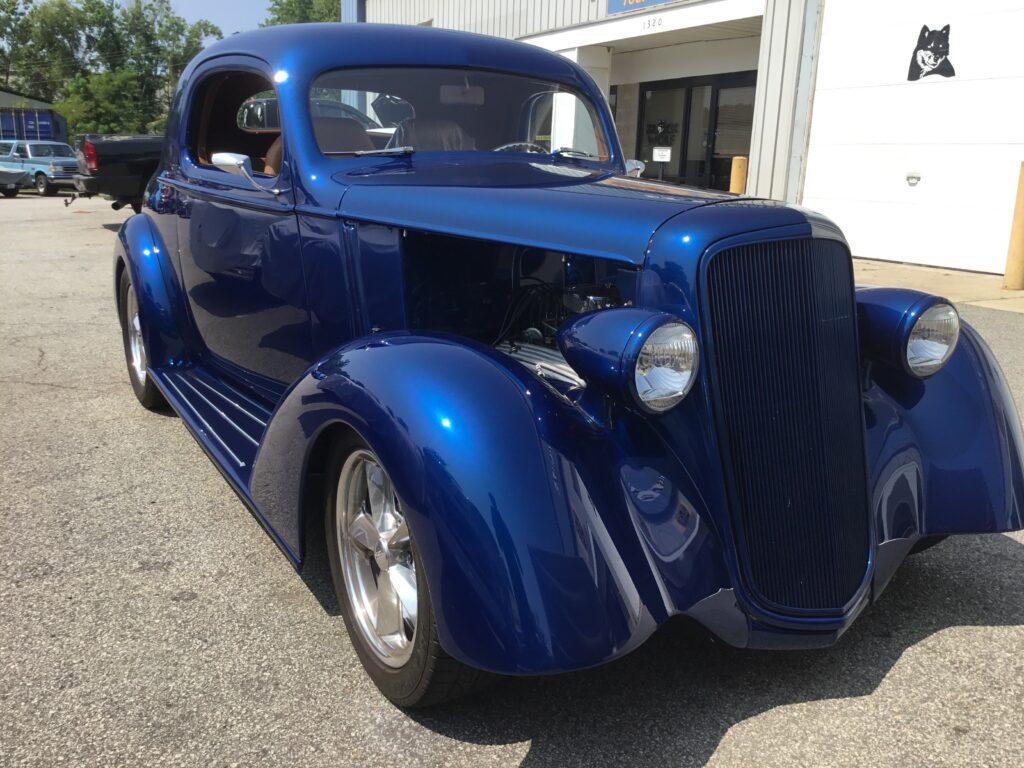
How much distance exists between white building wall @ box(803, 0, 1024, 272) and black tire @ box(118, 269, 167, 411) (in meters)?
8.32

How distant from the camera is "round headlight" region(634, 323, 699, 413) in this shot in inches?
71.4

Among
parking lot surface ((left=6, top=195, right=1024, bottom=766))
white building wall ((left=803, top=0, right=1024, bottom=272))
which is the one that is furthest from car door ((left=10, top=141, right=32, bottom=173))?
parking lot surface ((left=6, top=195, right=1024, bottom=766))

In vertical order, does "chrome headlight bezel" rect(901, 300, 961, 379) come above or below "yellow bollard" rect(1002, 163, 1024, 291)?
above

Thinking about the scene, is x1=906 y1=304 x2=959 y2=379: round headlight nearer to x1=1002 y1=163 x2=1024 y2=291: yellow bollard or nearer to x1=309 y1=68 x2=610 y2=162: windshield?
x1=309 y1=68 x2=610 y2=162: windshield

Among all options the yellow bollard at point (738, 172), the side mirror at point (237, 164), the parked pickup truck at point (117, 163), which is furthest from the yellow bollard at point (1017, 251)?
the parked pickup truck at point (117, 163)

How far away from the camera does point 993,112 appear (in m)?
8.58

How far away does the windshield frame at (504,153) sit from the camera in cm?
294

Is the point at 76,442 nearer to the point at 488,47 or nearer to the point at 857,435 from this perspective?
the point at 488,47

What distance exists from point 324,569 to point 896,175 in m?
8.93

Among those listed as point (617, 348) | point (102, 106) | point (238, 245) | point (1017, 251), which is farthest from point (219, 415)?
point (102, 106)

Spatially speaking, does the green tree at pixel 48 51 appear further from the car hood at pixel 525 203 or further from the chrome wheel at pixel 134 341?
the car hood at pixel 525 203

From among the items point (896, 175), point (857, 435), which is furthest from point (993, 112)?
point (857, 435)

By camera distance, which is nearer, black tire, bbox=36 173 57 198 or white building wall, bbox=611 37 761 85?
white building wall, bbox=611 37 761 85

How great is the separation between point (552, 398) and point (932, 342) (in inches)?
48.2
